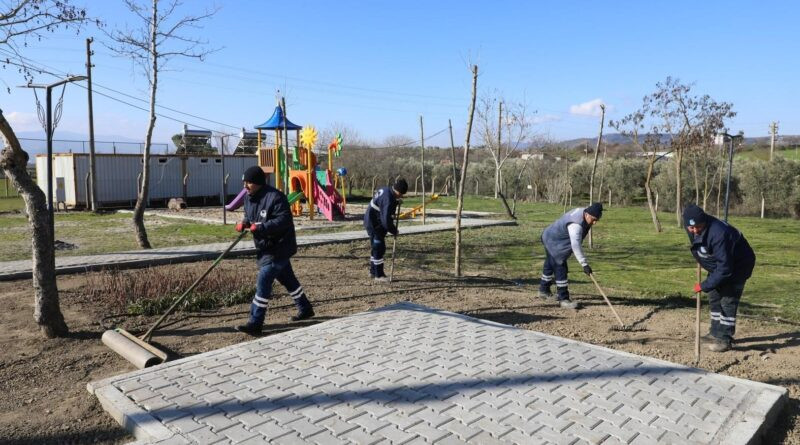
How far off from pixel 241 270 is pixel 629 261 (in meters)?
7.08

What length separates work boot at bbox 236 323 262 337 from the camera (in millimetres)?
5863

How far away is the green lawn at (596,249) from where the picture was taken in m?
8.70

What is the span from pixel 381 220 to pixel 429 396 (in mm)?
4804

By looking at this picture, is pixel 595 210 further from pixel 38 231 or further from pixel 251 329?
pixel 38 231

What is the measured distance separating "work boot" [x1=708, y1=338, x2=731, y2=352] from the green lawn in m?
1.88

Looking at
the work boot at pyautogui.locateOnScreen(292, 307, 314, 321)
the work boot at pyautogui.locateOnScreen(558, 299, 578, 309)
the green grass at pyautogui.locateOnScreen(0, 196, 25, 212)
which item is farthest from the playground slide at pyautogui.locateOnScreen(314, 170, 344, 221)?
the work boot at pyautogui.locateOnScreen(292, 307, 314, 321)

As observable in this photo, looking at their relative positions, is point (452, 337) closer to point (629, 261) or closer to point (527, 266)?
point (527, 266)

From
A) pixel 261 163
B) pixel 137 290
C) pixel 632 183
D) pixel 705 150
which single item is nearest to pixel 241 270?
pixel 137 290

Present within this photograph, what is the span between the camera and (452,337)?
5.67 metres

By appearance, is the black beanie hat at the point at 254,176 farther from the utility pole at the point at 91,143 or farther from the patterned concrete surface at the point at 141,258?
the utility pole at the point at 91,143

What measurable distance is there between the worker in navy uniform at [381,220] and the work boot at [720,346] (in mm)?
4406

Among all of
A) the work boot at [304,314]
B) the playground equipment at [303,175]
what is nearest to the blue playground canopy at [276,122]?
the playground equipment at [303,175]

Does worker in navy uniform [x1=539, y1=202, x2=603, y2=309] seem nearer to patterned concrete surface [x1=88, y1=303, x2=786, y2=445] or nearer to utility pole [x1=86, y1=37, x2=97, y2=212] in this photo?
patterned concrete surface [x1=88, y1=303, x2=786, y2=445]

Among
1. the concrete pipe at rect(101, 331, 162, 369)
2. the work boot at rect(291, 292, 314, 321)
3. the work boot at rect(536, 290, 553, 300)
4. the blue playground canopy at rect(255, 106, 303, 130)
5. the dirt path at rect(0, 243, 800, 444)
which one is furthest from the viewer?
the blue playground canopy at rect(255, 106, 303, 130)
